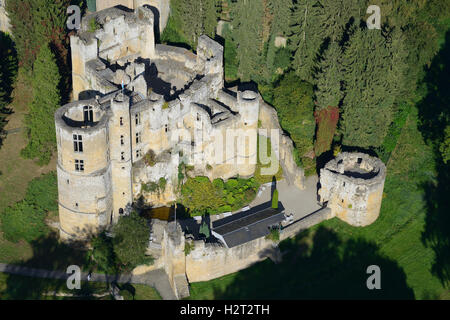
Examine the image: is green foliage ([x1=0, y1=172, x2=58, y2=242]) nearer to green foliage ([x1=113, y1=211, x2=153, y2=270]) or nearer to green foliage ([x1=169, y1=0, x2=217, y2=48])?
green foliage ([x1=113, y1=211, x2=153, y2=270])

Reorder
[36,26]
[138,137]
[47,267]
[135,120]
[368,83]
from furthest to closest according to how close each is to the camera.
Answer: [36,26] → [368,83] → [138,137] → [47,267] → [135,120]

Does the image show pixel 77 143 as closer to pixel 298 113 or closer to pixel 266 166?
pixel 266 166

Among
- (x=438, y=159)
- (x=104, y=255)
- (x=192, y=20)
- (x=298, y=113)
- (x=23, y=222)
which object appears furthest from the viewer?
(x=192, y=20)

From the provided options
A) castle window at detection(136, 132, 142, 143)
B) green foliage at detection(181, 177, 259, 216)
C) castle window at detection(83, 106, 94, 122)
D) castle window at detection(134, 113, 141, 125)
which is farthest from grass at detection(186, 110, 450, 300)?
castle window at detection(83, 106, 94, 122)

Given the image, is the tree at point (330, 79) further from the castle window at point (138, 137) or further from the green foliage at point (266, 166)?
the castle window at point (138, 137)

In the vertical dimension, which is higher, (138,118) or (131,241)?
(138,118)

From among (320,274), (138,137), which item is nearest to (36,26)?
Answer: (138,137)

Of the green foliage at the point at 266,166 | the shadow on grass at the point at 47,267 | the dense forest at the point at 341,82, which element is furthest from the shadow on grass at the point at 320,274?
the shadow on grass at the point at 47,267
